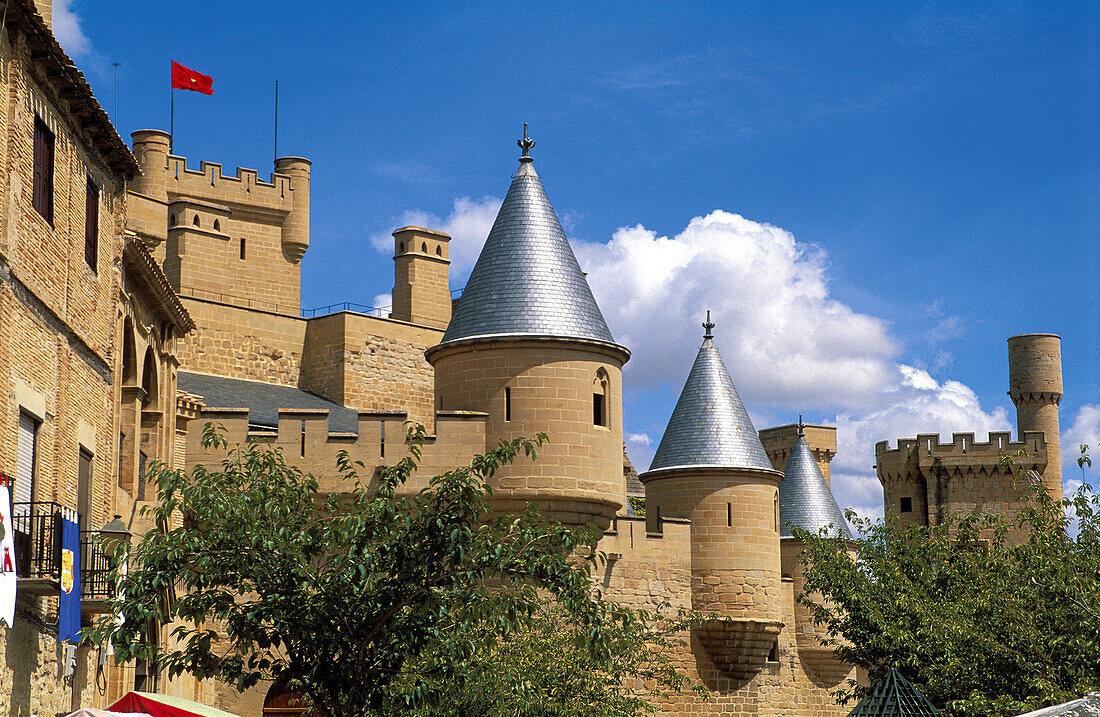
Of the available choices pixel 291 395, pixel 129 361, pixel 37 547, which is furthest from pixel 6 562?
pixel 291 395

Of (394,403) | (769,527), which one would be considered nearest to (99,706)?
(769,527)

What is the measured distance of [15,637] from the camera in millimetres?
14750

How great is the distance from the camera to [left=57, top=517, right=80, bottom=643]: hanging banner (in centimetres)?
1517

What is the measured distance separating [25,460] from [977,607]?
13758 mm

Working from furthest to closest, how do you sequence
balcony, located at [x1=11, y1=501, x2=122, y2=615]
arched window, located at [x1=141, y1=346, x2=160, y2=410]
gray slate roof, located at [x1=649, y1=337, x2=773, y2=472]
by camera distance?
gray slate roof, located at [x1=649, y1=337, x2=773, y2=472]
arched window, located at [x1=141, y1=346, x2=160, y2=410]
balcony, located at [x1=11, y1=501, x2=122, y2=615]

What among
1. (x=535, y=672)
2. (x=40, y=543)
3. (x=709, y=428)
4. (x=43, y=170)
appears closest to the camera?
(x=40, y=543)

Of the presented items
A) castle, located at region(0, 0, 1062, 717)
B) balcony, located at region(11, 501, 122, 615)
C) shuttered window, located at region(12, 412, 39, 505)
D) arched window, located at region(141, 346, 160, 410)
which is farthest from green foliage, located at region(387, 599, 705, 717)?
arched window, located at region(141, 346, 160, 410)

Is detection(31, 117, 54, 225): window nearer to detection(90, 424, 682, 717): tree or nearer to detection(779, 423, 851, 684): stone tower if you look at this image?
detection(90, 424, 682, 717): tree

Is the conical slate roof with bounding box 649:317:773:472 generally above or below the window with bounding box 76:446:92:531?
above

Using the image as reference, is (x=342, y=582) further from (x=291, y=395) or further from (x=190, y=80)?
Answer: (x=190, y=80)

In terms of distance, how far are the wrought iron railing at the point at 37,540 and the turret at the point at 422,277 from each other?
26222 mm

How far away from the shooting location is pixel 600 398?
23953mm

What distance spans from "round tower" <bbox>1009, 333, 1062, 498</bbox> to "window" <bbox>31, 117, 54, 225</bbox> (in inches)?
1878

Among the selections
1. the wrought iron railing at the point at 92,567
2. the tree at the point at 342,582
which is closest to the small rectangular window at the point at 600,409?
the wrought iron railing at the point at 92,567
